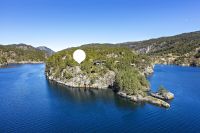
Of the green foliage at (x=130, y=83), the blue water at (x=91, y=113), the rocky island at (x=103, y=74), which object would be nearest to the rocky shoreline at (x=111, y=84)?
the rocky island at (x=103, y=74)

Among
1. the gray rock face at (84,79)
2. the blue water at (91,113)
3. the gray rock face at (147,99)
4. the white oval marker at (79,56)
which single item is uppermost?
the white oval marker at (79,56)

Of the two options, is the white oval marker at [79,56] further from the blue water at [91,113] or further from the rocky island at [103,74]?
the blue water at [91,113]

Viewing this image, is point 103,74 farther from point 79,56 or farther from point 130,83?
point 79,56

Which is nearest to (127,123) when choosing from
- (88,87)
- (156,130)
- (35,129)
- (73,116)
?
(156,130)

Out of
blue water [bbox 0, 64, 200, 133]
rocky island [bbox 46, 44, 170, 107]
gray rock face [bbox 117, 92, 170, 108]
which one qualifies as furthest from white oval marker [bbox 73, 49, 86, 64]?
gray rock face [bbox 117, 92, 170, 108]

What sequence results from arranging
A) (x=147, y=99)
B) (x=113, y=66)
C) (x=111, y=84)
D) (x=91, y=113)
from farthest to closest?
1. (x=113, y=66)
2. (x=111, y=84)
3. (x=147, y=99)
4. (x=91, y=113)

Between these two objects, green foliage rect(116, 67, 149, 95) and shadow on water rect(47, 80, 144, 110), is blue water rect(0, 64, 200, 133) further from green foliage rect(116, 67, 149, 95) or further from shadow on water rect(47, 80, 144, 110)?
green foliage rect(116, 67, 149, 95)

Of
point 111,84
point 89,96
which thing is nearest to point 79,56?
point 111,84
